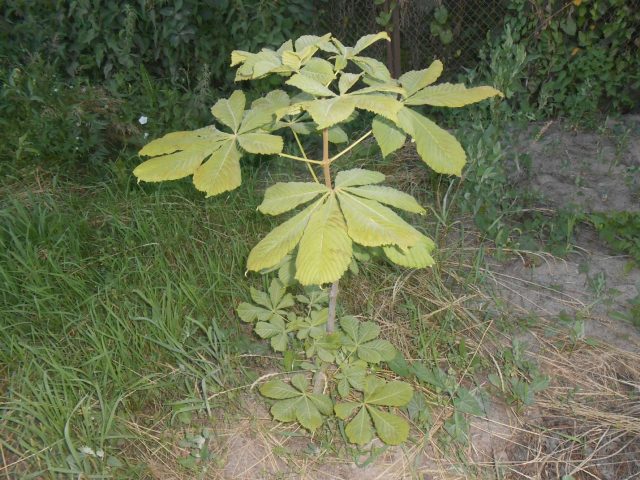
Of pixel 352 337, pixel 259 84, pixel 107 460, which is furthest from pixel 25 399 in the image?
pixel 259 84

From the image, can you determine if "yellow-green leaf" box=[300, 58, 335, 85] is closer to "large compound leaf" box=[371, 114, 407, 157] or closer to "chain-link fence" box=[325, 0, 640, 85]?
"large compound leaf" box=[371, 114, 407, 157]

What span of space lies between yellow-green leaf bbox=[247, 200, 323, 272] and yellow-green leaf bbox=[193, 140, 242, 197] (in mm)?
173

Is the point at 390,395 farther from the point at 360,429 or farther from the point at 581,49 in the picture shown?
the point at 581,49

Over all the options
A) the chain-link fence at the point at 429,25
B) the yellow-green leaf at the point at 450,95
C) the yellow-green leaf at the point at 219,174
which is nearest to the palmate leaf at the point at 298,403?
the yellow-green leaf at the point at 219,174

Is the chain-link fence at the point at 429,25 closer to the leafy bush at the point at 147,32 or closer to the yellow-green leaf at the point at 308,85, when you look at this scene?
the leafy bush at the point at 147,32

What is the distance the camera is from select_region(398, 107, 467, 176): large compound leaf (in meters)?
1.44

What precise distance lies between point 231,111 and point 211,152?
20cm

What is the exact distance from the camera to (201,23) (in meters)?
4.02

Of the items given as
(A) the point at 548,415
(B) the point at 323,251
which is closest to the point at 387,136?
(B) the point at 323,251

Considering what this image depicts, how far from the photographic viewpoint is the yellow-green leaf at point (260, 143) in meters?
1.49

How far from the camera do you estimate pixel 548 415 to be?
201 cm

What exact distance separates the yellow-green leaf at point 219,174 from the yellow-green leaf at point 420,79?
0.49 meters

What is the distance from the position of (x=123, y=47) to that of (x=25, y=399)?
9.16 feet

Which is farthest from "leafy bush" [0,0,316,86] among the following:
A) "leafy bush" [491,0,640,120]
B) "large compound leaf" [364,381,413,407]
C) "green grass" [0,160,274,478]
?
"large compound leaf" [364,381,413,407]
